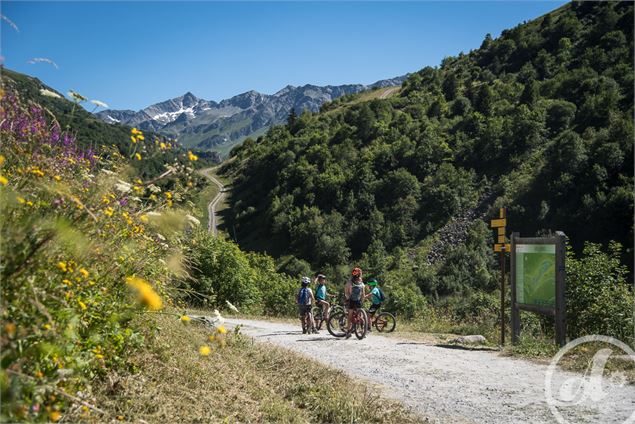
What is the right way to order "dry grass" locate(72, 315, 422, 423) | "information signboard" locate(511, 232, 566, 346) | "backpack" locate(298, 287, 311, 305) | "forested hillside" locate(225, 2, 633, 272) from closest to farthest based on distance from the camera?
1. "dry grass" locate(72, 315, 422, 423)
2. "information signboard" locate(511, 232, 566, 346)
3. "backpack" locate(298, 287, 311, 305)
4. "forested hillside" locate(225, 2, 633, 272)

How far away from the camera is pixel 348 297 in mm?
13062

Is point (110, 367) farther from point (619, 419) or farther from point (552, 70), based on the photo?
point (552, 70)

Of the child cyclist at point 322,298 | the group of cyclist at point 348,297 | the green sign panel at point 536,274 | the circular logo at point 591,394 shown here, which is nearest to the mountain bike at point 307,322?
the group of cyclist at point 348,297

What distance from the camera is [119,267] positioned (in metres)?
4.00

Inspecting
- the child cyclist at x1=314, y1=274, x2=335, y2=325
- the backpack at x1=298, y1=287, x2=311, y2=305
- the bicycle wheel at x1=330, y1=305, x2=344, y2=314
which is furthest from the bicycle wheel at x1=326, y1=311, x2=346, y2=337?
the child cyclist at x1=314, y1=274, x2=335, y2=325

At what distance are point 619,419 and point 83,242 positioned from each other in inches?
231

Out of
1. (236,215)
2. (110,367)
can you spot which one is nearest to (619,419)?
(110,367)

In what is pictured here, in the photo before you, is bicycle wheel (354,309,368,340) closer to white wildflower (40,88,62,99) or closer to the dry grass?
the dry grass

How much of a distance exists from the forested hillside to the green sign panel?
4860cm

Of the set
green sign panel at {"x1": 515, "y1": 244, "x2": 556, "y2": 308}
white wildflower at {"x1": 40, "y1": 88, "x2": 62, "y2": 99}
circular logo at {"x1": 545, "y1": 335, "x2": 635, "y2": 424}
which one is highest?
white wildflower at {"x1": 40, "y1": 88, "x2": 62, "y2": 99}

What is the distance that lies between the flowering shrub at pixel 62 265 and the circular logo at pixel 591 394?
4838 mm

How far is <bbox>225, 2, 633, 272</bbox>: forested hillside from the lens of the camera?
6612 cm

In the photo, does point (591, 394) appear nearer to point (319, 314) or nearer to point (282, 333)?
point (282, 333)

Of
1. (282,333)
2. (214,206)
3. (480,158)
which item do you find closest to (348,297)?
(282,333)
